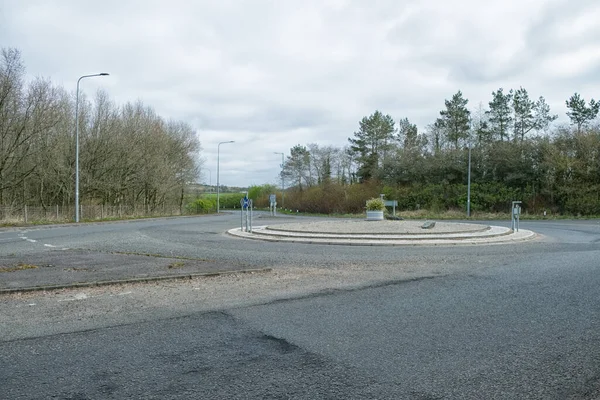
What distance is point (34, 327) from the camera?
19.5 ft

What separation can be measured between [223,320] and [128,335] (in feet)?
4.25

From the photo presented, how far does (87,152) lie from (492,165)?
41.4 m

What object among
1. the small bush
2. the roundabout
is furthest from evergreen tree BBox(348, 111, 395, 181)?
the roundabout

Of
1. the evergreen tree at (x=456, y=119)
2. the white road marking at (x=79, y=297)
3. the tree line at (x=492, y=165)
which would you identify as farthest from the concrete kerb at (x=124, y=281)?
the evergreen tree at (x=456, y=119)

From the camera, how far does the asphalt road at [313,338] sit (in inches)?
159

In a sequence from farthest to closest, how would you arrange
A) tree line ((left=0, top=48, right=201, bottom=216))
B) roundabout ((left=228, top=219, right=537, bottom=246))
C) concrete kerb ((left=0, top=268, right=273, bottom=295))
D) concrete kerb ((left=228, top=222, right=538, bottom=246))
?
1. tree line ((left=0, top=48, right=201, bottom=216))
2. roundabout ((left=228, top=219, right=537, bottom=246))
3. concrete kerb ((left=228, top=222, right=538, bottom=246))
4. concrete kerb ((left=0, top=268, right=273, bottom=295))

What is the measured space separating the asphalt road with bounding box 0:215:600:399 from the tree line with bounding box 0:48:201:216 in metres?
30.8

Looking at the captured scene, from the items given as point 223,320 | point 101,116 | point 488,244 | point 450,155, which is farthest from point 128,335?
point 450,155

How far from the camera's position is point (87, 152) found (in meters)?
42.8

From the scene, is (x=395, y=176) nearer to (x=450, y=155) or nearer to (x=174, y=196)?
(x=450, y=155)

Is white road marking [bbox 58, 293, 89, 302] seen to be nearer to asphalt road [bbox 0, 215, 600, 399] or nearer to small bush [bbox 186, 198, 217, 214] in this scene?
asphalt road [bbox 0, 215, 600, 399]

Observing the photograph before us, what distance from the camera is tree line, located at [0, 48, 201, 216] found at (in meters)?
33.2

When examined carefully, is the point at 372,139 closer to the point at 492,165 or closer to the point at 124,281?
the point at 492,165

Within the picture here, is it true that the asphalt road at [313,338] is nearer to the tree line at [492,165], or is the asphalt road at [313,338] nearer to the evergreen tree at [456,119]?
the tree line at [492,165]
